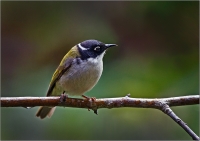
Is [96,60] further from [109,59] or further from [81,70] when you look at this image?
[109,59]

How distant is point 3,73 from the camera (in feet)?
16.3

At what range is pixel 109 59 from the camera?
14.5 feet

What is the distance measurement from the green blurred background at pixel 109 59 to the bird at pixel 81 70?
0.32 m

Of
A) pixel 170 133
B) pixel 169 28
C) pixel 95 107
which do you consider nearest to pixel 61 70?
pixel 95 107

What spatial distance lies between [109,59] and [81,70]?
1.13m

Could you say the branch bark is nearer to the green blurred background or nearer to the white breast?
the white breast

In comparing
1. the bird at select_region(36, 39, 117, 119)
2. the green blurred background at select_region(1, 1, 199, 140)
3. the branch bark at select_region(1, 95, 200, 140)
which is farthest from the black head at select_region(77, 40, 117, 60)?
the branch bark at select_region(1, 95, 200, 140)

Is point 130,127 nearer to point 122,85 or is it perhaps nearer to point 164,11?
point 122,85

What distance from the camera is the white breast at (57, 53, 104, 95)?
10.9 feet

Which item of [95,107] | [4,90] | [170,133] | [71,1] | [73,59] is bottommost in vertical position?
[170,133]

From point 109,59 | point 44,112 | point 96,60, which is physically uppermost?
point 96,60

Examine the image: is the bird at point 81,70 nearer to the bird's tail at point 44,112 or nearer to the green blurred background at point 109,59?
the bird's tail at point 44,112

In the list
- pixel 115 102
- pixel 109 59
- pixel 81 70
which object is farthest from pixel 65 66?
pixel 109 59

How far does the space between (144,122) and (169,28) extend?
1.51 meters
